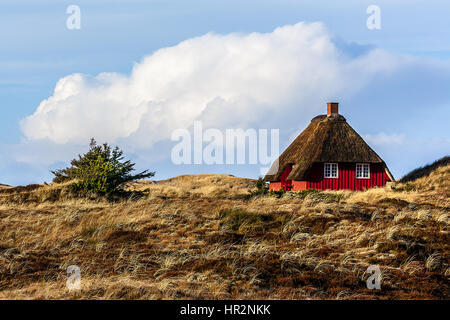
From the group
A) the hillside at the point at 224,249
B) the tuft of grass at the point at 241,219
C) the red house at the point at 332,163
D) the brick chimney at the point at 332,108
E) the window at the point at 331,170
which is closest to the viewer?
the hillside at the point at 224,249

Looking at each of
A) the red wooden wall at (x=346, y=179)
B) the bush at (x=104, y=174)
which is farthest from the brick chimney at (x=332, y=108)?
the bush at (x=104, y=174)

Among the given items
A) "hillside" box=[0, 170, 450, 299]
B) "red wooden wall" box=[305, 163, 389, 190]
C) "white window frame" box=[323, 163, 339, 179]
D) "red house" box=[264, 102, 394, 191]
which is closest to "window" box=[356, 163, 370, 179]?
"red house" box=[264, 102, 394, 191]

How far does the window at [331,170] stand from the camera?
135 feet

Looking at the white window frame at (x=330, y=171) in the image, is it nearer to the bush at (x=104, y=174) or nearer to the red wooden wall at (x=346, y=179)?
the red wooden wall at (x=346, y=179)

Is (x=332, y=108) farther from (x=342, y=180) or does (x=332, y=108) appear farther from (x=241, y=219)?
(x=241, y=219)

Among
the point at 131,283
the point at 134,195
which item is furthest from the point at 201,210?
the point at 131,283

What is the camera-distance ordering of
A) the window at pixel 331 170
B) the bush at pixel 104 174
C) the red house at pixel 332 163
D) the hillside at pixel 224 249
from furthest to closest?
the window at pixel 331 170, the red house at pixel 332 163, the bush at pixel 104 174, the hillside at pixel 224 249

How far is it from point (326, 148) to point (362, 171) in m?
3.51

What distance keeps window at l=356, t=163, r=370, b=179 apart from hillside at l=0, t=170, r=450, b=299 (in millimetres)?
16911

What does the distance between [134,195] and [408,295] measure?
1894 cm

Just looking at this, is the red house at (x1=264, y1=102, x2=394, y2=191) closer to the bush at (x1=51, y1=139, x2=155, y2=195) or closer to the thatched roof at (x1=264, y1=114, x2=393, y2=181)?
the thatched roof at (x1=264, y1=114, x2=393, y2=181)

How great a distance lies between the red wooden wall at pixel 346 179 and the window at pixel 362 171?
281mm

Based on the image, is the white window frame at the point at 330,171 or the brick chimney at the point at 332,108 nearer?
the white window frame at the point at 330,171
